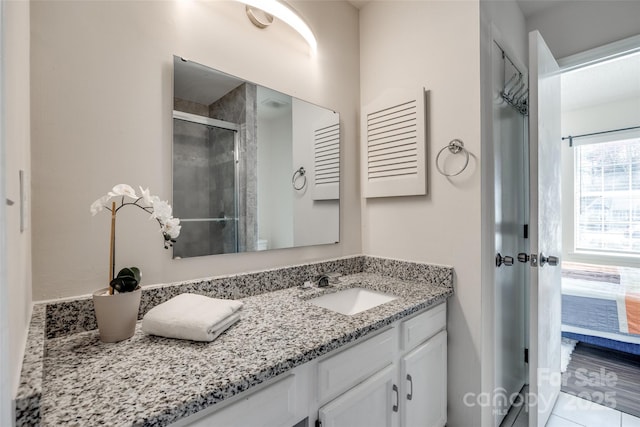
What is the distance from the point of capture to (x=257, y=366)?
706 millimetres

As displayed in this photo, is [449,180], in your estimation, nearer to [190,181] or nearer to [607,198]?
[190,181]

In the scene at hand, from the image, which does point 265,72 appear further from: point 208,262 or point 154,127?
point 208,262

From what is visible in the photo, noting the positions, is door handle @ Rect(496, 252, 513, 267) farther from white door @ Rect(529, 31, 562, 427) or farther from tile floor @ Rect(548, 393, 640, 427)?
tile floor @ Rect(548, 393, 640, 427)

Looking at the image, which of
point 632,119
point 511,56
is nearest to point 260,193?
point 511,56

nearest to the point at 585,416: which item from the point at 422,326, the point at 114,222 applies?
the point at 422,326

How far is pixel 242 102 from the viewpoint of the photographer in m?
1.31

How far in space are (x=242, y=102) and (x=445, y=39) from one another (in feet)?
3.42

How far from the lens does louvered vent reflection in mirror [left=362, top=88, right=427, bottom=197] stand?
1.53 meters

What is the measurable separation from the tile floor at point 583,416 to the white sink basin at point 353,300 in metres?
1.11

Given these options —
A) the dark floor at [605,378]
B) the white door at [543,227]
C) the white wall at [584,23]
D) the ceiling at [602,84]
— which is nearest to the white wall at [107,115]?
the white door at [543,227]

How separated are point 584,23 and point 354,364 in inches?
92.2

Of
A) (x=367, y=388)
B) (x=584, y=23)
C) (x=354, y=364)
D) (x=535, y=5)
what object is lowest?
(x=367, y=388)

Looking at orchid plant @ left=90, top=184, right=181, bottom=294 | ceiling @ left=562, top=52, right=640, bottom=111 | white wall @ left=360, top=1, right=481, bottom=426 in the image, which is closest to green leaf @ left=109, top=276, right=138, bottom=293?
orchid plant @ left=90, top=184, right=181, bottom=294

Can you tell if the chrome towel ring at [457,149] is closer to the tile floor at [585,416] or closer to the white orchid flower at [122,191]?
the white orchid flower at [122,191]
